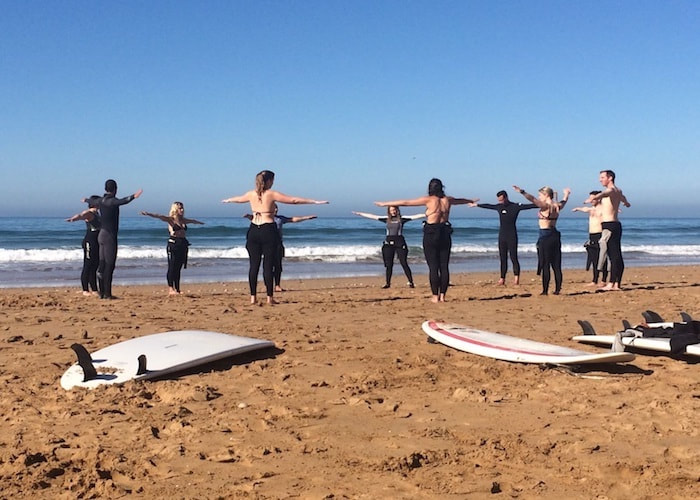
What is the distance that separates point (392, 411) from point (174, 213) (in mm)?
7846

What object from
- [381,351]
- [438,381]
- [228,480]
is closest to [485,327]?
[381,351]

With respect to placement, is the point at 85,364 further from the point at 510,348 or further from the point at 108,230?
the point at 108,230

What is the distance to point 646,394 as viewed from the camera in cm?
513

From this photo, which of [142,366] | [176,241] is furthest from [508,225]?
[142,366]

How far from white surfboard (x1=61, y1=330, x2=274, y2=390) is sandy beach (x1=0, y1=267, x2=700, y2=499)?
0.13 meters

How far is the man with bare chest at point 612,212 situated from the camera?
37.9 ft

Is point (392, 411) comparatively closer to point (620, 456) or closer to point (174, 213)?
point (620, 456)

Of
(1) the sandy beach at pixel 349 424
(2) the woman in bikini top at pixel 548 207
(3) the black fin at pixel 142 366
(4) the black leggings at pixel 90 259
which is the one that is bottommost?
(1) the sandy beach at pixel 349 424

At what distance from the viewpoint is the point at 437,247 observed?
10.2m

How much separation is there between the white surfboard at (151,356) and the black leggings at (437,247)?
13.2 feet

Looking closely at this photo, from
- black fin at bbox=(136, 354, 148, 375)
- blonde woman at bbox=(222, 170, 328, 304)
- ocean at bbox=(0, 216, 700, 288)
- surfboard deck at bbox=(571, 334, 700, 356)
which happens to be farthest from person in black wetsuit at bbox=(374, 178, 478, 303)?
ocean at bbox=(0, 216, 700, 288)

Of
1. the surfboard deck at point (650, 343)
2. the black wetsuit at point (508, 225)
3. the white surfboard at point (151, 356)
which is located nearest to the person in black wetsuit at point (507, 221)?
the black wetsuit at point (508, 225)

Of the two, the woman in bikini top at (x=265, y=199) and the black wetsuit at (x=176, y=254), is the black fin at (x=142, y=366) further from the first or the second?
the black wetsuit at (x=176, y=254)

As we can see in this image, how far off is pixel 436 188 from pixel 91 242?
5547 mm
